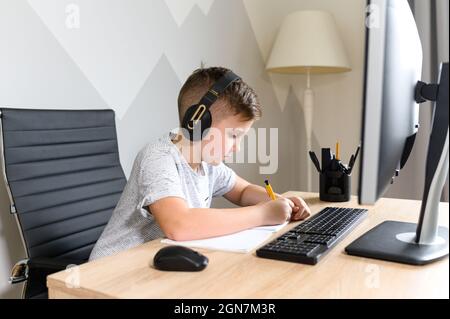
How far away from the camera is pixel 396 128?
68cm

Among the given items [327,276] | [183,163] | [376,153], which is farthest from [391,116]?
[183,163]

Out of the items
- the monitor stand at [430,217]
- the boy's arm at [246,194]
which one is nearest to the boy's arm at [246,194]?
the boy's arm at [246,194]

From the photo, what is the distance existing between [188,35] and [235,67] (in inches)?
15.0

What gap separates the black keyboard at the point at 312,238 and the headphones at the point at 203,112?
0.32 metres

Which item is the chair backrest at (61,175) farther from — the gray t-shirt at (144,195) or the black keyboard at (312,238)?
the black keyboard at (312,238)

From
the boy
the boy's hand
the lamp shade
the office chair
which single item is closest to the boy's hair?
the boy

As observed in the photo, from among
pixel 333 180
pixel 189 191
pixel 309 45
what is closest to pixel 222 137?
pixel 189 191

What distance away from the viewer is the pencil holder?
1.29 meters

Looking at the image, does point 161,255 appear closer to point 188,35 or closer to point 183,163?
point 183,163

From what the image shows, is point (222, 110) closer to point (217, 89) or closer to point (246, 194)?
point (217, 89)

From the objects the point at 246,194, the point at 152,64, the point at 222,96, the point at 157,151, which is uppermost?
the point at 152,64

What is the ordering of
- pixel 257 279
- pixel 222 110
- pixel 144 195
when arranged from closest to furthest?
pixel 257 279 < pixel 144 195 < pixel 222 110

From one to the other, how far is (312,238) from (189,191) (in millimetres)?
401

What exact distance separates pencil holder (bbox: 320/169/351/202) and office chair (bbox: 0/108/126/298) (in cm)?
62
